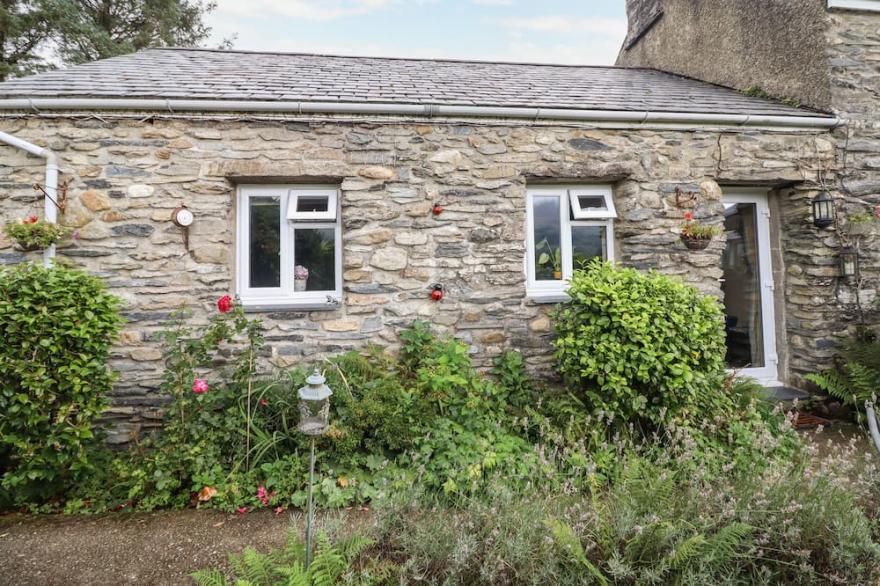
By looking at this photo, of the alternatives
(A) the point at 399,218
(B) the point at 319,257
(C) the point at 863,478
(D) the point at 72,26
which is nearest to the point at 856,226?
(C) the point at 863,478

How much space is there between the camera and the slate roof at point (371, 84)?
4.31 meters

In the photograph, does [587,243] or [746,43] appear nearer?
[587,243]

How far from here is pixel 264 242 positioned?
175 inches

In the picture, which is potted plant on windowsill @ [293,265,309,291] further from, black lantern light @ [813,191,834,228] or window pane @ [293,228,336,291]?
black lantern light @ [813,191,834,228]

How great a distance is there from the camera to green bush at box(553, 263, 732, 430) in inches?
141

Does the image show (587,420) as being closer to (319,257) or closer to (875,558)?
(875,558)

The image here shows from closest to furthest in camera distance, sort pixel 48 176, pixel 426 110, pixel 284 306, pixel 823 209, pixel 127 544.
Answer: pixel 127 544
pixel 48 176
pixel 284 306
pixel 426 110
pixel 823 209

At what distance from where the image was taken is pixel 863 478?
2.55 meters

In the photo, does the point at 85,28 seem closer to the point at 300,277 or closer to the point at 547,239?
the point at 300,277

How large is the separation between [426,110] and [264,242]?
7.25 feet

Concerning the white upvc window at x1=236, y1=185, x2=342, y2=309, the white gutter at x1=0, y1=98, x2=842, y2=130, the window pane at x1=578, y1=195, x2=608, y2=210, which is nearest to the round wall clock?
the white upvc window at x1=236, y1=185, x2=342, y2=309

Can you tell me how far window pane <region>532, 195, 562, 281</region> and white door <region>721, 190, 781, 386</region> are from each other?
2319 millimetres

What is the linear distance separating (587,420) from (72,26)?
1380 centimetres

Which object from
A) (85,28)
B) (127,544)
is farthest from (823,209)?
(85,28)
